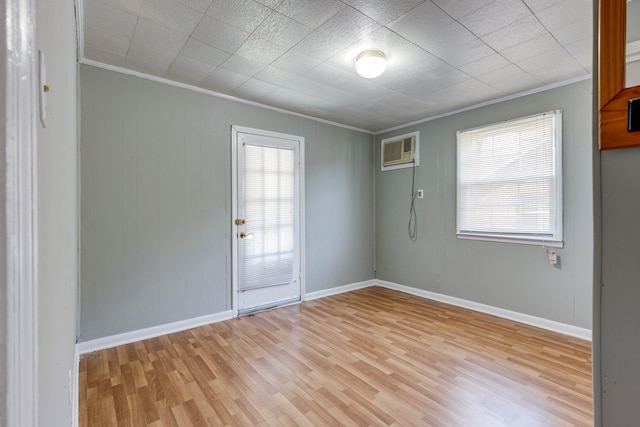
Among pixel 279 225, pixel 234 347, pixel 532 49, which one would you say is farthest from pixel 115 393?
pixel 532 49

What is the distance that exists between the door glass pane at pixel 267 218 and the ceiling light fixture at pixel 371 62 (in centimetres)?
166

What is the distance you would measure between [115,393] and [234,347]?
0.94 m

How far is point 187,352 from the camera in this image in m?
2.69

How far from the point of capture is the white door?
362 centimetres

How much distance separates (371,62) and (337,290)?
10.5 feet

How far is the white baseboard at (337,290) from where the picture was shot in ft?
14.1

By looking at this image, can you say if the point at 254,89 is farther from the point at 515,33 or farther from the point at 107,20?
the point at 515,33

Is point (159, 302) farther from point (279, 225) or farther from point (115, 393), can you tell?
point (279, 225)

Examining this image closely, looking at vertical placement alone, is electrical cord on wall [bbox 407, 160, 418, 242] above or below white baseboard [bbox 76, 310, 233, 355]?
above

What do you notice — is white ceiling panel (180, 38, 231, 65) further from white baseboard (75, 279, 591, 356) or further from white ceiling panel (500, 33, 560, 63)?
white baseboard (75, 279, 591, 356)

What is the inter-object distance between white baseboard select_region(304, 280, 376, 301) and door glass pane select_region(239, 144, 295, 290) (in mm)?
435

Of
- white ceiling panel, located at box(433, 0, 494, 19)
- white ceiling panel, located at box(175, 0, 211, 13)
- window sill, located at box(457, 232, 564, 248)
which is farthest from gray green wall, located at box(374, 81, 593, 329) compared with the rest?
white ceiling panel, located at box(175, 0, 211, 13)

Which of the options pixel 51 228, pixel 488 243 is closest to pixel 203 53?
pixel 51 228

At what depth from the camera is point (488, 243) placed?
12.1 ft
